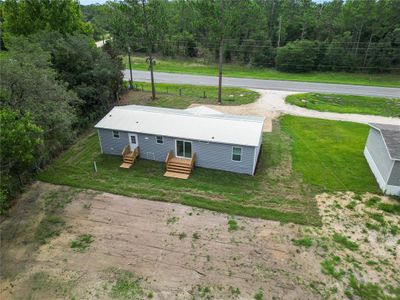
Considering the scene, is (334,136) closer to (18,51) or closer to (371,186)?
(371,186)

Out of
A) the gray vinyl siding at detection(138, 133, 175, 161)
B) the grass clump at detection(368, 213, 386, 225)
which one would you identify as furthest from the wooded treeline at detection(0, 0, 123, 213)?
the grass clump at detection(368, 213, 386, 225)

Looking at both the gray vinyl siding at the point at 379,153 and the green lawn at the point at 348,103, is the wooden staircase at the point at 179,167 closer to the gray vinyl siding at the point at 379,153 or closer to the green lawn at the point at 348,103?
the gray vinyl siding at the point at 379,153

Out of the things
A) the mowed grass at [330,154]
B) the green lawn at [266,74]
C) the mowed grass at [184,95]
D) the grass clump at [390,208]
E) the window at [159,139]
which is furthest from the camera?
the green lawn at [266,74]

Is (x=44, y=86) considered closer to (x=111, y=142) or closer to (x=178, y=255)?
(x=111, y=142)

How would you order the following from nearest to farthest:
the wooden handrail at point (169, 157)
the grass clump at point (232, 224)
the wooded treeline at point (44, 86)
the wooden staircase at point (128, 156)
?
the wooded treeline at point (44, 86)
the grass clump at point (232, 224)
the wooden handrail at point (169, 157)
the wooden staircase at point (128, 156)

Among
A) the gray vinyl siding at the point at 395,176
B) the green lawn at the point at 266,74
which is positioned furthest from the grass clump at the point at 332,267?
the green lawn at the point at 266,74
